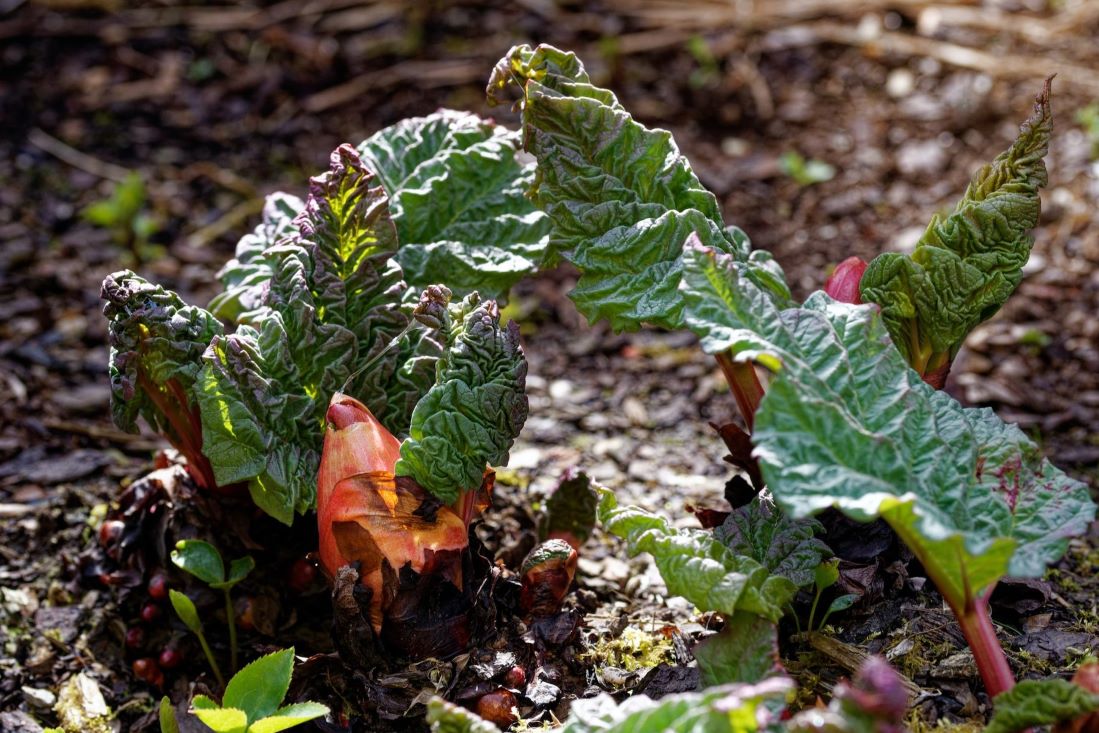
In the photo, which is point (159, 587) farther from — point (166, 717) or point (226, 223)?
point (226, 223)

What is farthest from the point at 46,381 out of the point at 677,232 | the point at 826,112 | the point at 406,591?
the point at 826,112

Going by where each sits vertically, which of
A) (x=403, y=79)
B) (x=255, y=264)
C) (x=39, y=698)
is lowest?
(x=39, y=698)

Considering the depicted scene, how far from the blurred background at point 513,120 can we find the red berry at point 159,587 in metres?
0.85

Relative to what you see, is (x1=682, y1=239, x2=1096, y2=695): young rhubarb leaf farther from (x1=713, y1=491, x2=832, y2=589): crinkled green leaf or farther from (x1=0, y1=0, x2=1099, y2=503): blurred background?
(x1=0, y1=0, x2=1099, y2=503): blurred background

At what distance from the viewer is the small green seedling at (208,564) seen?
218cm

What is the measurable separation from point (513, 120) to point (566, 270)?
24.0 inches

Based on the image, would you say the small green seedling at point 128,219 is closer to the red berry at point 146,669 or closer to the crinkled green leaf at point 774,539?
the red berry at point 146,669

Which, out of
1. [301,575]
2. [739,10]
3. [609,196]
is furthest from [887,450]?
[739,10]

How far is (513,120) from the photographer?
390 centimetres

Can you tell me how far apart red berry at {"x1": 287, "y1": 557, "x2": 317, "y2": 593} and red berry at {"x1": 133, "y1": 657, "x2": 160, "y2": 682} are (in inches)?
13.3

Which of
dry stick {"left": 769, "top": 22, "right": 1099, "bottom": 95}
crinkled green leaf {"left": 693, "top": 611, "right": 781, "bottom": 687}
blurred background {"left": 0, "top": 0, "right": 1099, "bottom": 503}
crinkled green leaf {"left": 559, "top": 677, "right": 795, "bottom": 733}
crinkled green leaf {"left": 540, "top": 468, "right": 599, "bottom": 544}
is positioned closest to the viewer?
crinkled green leaf {"left": 559, "top": 677, "right": 795, "bottom": 733}

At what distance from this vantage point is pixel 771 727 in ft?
5.06

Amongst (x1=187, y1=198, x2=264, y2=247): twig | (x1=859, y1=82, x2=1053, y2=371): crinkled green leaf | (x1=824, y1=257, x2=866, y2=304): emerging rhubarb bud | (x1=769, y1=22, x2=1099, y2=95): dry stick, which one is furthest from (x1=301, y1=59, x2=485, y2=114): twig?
(x1=859, y1=82, x2=1053, y2=371): crinkled green leaf

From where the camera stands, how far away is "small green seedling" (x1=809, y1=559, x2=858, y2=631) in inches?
76.1
